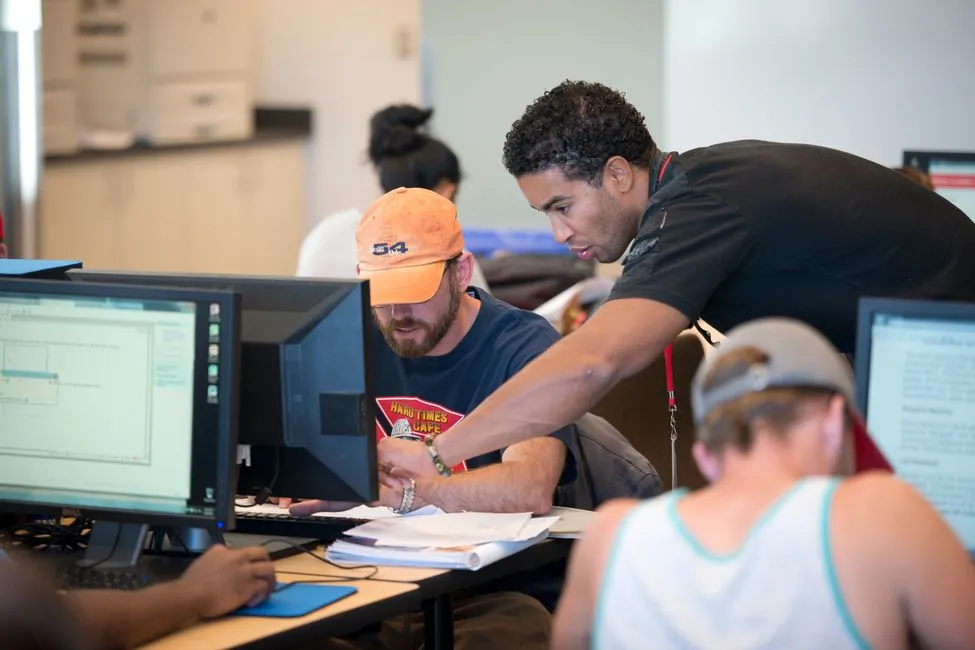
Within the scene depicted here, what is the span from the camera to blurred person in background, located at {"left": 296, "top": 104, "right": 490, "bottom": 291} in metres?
4.18

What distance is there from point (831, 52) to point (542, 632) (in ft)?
11.5

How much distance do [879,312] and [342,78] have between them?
6.25 meters

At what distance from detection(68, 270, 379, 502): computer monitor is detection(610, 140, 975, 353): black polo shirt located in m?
0.45

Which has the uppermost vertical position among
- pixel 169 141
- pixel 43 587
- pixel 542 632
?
pixel 169 141

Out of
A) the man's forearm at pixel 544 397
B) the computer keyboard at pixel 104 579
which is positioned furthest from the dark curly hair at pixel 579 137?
the computer keyboard at pixel 104 579

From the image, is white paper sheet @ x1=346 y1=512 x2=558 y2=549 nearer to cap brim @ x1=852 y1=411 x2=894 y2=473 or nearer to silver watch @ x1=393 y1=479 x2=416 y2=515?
silver watch @ x1=393 y1=479 x2=416 y2=515

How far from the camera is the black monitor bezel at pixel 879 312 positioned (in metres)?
1.74

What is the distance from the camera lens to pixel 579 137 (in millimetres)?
2404

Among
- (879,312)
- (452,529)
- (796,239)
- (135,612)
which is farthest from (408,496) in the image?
(879,312)

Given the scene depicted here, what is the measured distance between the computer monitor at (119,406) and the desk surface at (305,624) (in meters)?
0.16

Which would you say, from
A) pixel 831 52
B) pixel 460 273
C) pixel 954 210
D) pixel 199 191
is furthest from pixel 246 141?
pixel 954 210

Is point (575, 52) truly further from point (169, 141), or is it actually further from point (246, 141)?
point (169, 141)

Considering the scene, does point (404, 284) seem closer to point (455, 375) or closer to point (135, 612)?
point (455, 375)

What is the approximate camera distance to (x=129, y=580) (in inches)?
80.7
